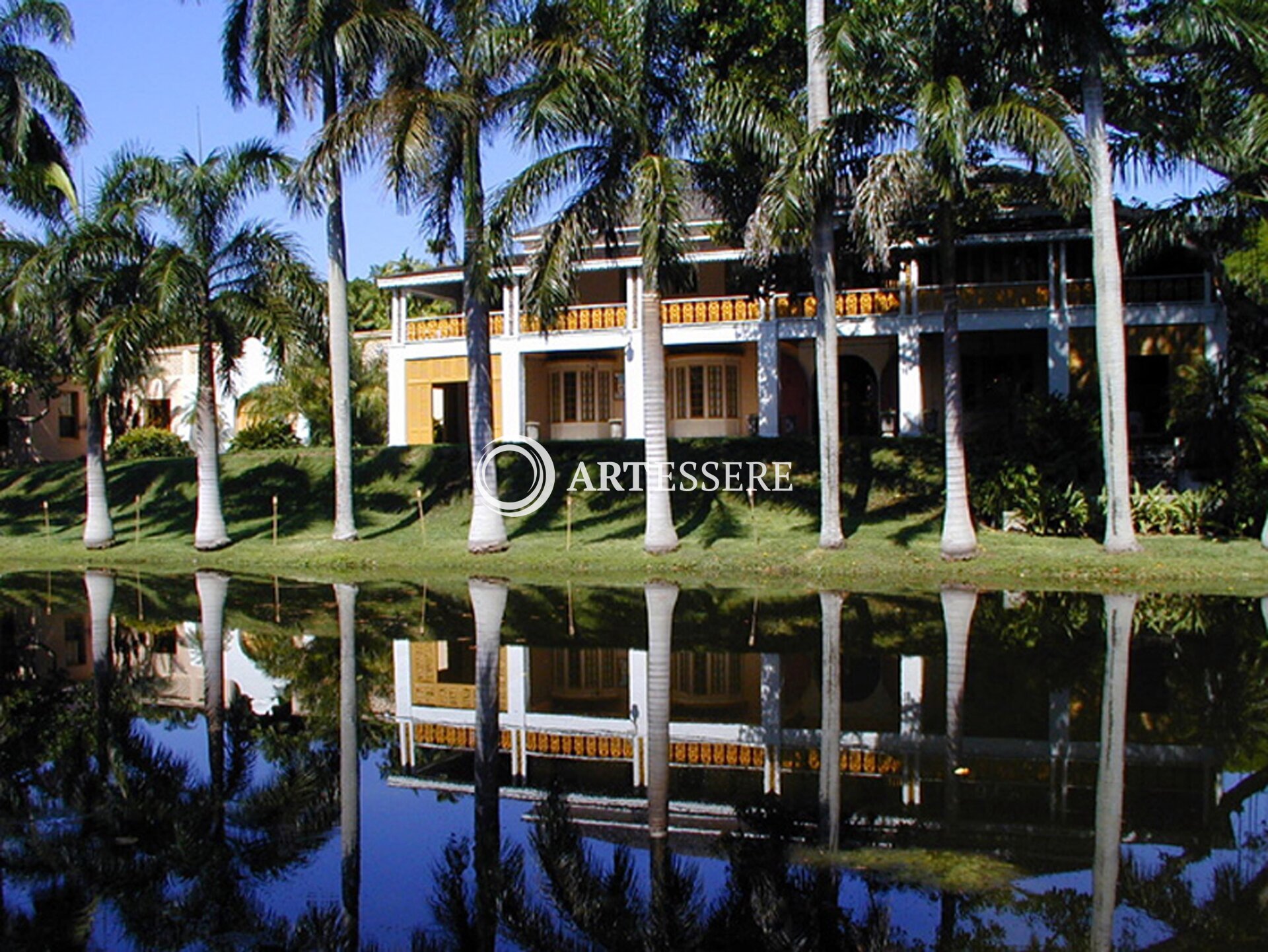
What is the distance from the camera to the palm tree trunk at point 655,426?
2139cm

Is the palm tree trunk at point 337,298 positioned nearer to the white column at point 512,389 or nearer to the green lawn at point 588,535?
the green lawn at point 588,535

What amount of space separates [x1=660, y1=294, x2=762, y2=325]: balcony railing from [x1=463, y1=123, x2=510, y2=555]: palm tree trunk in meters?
9.49

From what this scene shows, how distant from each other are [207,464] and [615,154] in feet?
34.6

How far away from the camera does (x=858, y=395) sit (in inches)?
1405

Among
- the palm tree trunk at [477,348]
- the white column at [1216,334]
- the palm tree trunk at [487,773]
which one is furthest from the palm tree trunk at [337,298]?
the white column at [1216,334]

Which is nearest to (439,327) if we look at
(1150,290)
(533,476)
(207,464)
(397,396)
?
(397,396)

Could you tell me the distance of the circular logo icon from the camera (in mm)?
24312

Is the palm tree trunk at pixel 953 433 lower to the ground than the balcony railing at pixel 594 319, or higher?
lower

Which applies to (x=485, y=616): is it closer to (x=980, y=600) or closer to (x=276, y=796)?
(x=980, y=600)

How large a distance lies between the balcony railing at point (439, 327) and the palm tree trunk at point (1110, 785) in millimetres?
22509

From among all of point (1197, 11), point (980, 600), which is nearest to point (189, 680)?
point (980, 600)

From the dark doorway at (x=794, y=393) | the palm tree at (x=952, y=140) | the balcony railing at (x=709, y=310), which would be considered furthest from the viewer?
the dark doorway at (x=794, y=393)

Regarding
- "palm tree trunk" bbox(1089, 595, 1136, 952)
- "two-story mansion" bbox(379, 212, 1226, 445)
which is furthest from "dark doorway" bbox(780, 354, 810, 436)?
"palm tree trunk" bbox(1089, 595, 1136, 952)

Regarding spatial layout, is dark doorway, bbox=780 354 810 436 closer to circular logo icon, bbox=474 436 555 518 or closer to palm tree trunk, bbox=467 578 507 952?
circular logo icon, bbox=474 436 555 518
